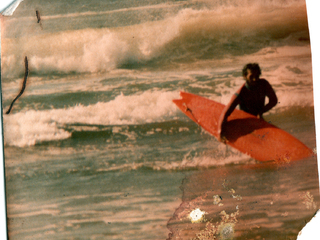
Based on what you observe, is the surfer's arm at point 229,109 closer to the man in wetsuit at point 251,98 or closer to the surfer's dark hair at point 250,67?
the man in wetsuit at point 251,98

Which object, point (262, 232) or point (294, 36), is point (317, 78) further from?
point (262, 232)

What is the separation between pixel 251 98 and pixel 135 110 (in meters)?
0.84

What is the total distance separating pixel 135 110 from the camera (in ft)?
5.32

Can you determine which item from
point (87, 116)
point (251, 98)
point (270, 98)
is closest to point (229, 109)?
point (251, 98)

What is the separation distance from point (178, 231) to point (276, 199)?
0.73 m

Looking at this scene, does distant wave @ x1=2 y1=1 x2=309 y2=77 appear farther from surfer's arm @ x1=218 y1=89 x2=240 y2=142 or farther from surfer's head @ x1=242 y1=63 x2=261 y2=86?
surfer's arm @ x1=218 y1=89 x2=240 y2=142

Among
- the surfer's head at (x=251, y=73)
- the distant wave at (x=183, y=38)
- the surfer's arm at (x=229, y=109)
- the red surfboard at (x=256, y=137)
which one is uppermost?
the distant wave at (x=183, y=38)

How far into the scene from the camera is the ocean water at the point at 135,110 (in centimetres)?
158

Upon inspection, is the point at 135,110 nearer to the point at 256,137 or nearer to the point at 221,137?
the point at 221,137

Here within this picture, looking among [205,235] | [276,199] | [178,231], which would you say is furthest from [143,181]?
[276,199]

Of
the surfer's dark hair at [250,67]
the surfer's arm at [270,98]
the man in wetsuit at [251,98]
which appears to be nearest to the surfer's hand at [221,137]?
the man in wetsuit at [251,98]

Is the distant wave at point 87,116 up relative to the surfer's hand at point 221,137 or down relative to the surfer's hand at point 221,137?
up

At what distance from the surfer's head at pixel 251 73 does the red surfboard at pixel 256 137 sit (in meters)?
0.24

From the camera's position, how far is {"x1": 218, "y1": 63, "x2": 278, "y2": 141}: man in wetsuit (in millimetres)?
1606
